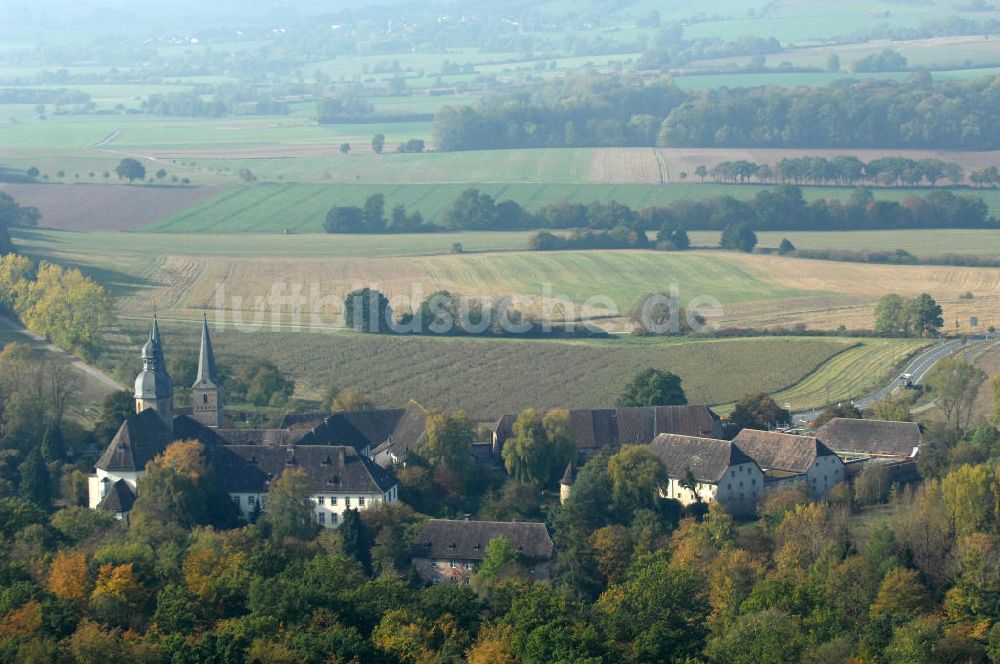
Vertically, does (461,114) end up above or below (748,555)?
above

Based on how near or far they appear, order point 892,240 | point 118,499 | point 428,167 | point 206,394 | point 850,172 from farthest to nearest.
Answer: point 428,167, point 850,172, point 892,240, point 206,394, point 118,499

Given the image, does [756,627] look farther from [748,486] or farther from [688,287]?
[688,287]

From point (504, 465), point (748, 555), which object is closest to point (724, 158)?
point (504, 465)

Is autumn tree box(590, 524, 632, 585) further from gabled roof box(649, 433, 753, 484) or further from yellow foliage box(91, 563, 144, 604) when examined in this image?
yellow foliage box(91, 563, 144, 604)

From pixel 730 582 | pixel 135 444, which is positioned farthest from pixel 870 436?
pixel 135 444

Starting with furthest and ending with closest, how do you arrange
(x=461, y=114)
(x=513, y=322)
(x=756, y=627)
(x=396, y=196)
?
(x=461, y=114)
(x=396, y=196)
(x=513, y=322)
(x=756, y=627)

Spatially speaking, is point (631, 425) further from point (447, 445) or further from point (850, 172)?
point (850, 172)
